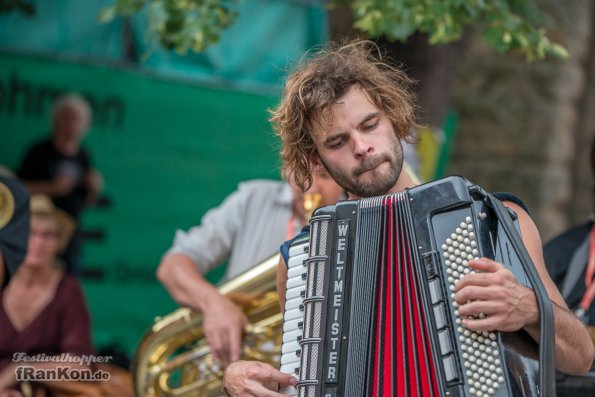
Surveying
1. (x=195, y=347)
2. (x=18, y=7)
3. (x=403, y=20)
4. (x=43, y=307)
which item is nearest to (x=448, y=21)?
(x=403, y=20)

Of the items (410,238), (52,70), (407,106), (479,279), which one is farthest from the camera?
(52,70)

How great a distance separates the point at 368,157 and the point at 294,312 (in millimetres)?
456

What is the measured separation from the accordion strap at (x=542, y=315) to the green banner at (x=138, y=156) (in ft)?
10.6

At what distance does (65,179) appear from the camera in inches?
227

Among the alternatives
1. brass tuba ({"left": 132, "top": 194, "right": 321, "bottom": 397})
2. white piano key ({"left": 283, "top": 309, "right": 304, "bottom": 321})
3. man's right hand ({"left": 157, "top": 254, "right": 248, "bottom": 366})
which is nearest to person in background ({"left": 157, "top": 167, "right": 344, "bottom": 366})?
man's right hand ({"left": 157, "top": 254, "right": 248, "bottom": 366})

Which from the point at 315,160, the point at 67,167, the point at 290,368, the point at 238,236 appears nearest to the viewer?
the point at 290,368

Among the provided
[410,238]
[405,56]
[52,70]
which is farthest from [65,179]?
[410,238]

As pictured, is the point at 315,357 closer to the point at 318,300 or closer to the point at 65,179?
the point at 318,300

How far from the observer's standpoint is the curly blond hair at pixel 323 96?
2957 millimetres

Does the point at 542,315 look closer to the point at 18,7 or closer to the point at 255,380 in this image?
the point at 255,380

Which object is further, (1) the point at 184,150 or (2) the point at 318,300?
(1) the point at 184,150

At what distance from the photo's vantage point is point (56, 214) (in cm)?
556

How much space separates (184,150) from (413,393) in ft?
12.1

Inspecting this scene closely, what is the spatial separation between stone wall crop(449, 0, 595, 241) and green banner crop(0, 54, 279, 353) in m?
2.23
